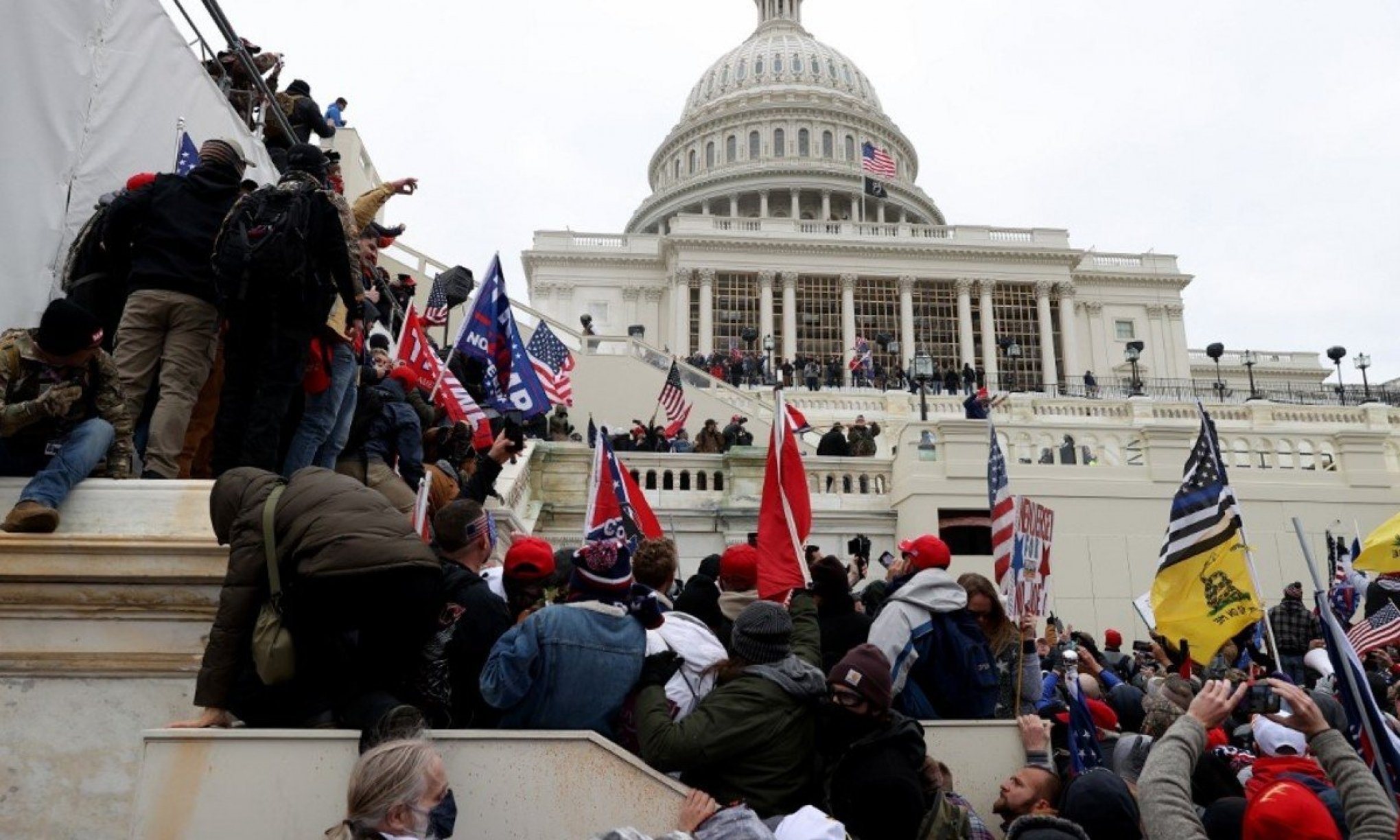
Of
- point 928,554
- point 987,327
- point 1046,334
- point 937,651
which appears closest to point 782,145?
point 987,327

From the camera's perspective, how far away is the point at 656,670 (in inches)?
160

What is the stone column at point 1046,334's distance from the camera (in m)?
58.8

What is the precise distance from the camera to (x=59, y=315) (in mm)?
4914

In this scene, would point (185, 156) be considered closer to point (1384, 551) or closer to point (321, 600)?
point (321, 600)

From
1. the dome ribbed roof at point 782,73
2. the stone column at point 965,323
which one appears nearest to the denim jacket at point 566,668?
the stone column at point 965,323

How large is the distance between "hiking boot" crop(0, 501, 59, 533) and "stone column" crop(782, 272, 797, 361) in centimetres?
5159

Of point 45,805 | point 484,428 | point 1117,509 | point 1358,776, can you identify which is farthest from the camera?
point 1117,509

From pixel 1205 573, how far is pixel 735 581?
3223 millimetres

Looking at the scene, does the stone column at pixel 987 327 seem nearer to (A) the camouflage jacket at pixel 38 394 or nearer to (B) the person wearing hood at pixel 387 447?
(B) the person wearing hood at pixel 387 447

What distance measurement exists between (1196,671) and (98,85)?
9.95 meters

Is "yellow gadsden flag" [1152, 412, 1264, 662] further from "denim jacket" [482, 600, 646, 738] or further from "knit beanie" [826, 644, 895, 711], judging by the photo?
"denim jacket" [482, 600, 646, 738]

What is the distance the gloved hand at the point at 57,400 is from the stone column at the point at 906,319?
5460 cm

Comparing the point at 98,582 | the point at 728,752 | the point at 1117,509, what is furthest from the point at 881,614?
the point at 1117,509

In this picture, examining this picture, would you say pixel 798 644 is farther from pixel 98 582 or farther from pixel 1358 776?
pixel 98 582
